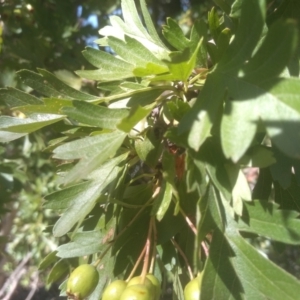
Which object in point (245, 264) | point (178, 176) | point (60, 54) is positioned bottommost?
point (245, 264)

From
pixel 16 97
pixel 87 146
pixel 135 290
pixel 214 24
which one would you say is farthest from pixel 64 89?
pixel 135 290

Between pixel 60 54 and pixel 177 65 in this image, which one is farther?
pixel 60 54

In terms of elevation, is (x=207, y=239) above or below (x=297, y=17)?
below

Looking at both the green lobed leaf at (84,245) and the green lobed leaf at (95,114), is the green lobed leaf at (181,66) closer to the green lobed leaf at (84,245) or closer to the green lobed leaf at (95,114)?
the green lobed leaf at (95,114)

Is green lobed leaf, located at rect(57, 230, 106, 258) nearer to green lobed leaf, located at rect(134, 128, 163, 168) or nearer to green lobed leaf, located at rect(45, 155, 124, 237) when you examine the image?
green lobed leaf, located at rect(45, 155, 124, 237)

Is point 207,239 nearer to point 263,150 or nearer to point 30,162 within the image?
point 263,150

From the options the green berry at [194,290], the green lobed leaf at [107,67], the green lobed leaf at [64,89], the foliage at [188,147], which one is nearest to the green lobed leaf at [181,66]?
the foliage at [188,147]

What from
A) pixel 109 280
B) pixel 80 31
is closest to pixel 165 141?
pixel 109 280
